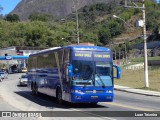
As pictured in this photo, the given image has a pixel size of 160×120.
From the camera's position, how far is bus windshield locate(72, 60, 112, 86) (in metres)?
20.3

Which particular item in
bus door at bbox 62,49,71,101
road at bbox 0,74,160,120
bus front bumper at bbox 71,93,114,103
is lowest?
road at bbox 0,74,160,120

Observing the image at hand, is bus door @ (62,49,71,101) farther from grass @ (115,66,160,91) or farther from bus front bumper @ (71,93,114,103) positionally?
grass @ (115,66,160,91)

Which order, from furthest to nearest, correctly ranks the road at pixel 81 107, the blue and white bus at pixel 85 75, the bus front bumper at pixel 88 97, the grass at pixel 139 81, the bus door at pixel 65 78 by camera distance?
the grass at pixel 139 81 < the bus door at pixel 65 78 < the blue and white bus at pixel 85 75 < the bus front bumper at pixel 88 97 < the road at pixel 81 107

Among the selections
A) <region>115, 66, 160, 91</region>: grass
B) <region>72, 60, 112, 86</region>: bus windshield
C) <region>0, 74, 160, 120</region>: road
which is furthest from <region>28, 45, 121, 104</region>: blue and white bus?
<region>115, 66, 160, 91</region>: grass

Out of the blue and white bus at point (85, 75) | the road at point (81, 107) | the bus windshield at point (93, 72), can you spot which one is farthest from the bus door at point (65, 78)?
the road at point (81, 107)

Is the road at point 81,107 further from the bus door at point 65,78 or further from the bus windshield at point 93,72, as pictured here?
the bus windshield at point 93,72

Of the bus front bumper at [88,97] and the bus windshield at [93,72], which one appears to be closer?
the bus front bumper at [88,97]

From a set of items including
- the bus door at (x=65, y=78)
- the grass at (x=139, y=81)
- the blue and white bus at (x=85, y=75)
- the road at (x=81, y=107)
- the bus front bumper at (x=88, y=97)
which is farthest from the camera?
the grass at (x=139, y=81)

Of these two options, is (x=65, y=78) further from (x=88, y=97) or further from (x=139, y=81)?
(x=139, y=81)

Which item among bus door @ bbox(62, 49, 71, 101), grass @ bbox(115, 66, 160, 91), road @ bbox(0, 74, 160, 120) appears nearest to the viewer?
road @ bbox(0, 74, 160, 120)

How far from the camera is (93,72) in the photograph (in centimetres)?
2042

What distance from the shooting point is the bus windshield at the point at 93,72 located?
20.3 metres

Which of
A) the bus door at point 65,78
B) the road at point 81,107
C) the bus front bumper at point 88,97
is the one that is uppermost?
the bus door at point 65,78

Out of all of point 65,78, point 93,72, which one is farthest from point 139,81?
point 93,72
